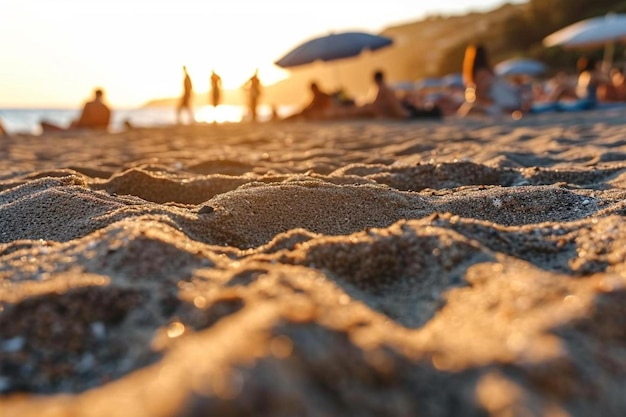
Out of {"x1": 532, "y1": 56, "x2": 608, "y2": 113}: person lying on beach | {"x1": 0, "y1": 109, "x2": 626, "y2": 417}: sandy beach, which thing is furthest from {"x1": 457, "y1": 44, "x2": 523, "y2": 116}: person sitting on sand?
{"x1": 0, "y1": 109, "x2": 626, "y2": 417}: sandy beach

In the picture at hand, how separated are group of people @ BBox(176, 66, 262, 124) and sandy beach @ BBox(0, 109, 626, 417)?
28.0ft

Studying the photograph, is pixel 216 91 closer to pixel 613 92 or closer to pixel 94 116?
pixel 94 116

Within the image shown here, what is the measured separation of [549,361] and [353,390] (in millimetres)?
295

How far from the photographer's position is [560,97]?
10227 millimetres

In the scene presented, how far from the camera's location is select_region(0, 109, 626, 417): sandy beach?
67 centimetres

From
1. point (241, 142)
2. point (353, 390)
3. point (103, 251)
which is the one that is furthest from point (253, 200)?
point (241, 142)

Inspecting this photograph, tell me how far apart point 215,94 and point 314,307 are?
1012 cm

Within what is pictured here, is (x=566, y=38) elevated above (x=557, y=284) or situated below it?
above

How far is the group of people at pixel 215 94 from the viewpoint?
1013 centimetres

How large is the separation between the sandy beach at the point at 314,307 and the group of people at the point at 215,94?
8549mm

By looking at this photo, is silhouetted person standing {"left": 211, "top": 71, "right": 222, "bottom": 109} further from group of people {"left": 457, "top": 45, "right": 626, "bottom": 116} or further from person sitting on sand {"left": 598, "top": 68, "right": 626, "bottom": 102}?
person sitting on sand {"left": 598, "top": 68, "right": 626, "bottom": 102}

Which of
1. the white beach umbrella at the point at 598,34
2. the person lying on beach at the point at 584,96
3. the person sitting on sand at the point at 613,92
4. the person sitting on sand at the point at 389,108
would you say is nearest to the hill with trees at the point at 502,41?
the person sitting on sand at the point at 389,108

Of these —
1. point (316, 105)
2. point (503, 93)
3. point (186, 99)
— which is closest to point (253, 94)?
point (186, 99)

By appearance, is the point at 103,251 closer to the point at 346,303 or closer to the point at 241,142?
the point at 346,303
